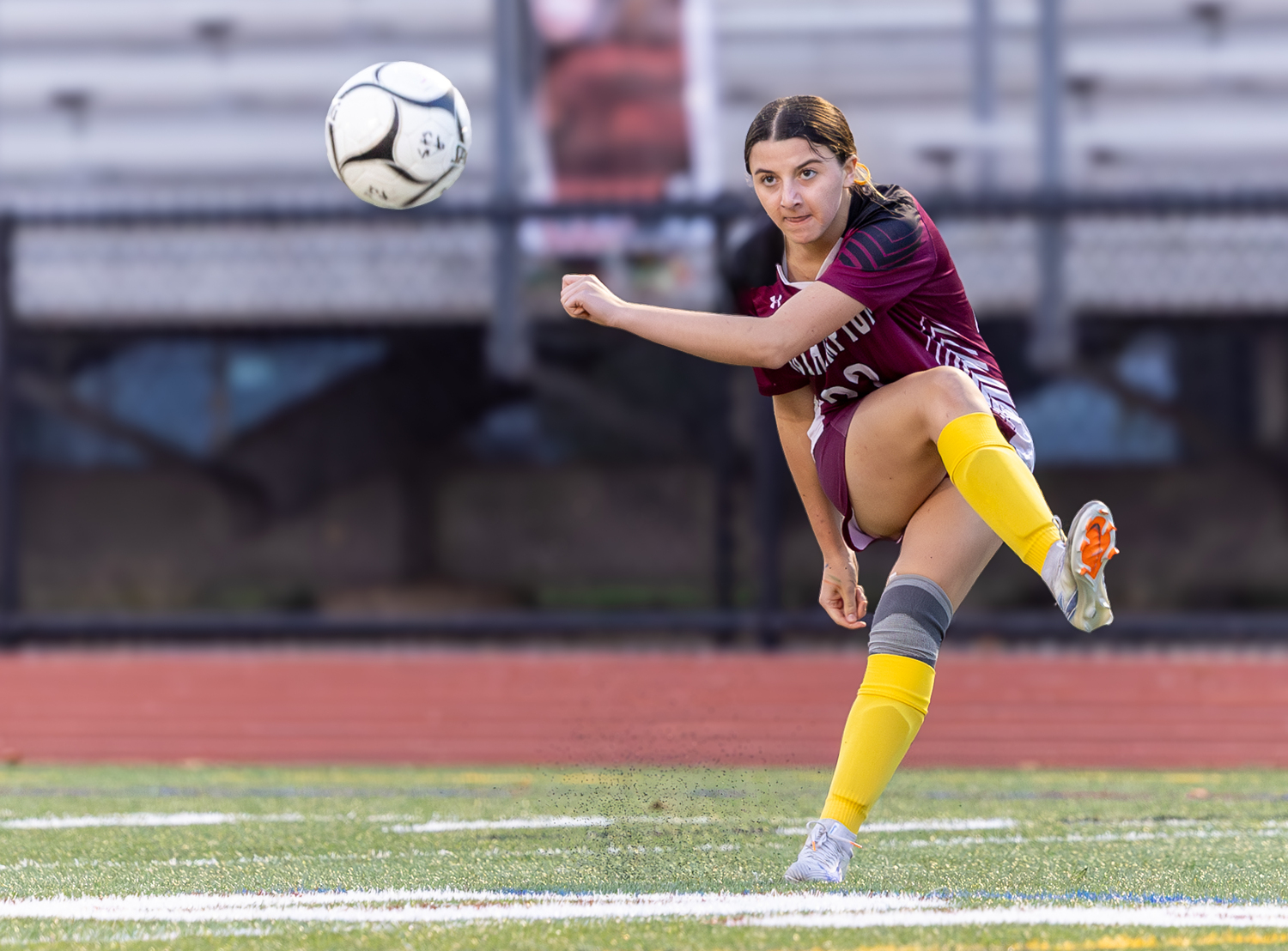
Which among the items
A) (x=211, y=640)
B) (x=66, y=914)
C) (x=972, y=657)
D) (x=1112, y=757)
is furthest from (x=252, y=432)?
(x=66, y=914)

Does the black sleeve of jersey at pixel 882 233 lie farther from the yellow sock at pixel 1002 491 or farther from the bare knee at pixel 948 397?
the yellow sock at pixel 1002 491

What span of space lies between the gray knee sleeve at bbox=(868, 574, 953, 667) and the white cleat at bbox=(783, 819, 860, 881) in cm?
35

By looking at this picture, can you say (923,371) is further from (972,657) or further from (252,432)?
(252,432)

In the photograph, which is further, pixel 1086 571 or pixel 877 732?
pixel 877 732

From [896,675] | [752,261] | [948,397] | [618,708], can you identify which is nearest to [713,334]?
[948,397]

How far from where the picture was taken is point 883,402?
2898 mm

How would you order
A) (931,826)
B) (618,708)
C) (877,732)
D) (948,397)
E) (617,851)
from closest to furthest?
(877,732)
(948,397)
(617,851)
(931,826)
(618,708)

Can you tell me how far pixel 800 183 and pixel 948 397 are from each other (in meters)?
0.51

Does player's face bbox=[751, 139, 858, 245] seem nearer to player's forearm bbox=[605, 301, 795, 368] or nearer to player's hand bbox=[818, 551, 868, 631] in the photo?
player's forearm bbox=[605, 301, 795, 368]

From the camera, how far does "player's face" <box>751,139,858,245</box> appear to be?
2.76 meters

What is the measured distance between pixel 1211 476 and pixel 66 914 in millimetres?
8315

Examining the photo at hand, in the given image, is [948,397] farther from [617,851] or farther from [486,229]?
[486,229]

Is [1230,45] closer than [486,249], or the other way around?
[486,249]

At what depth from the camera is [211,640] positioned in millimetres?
8578
